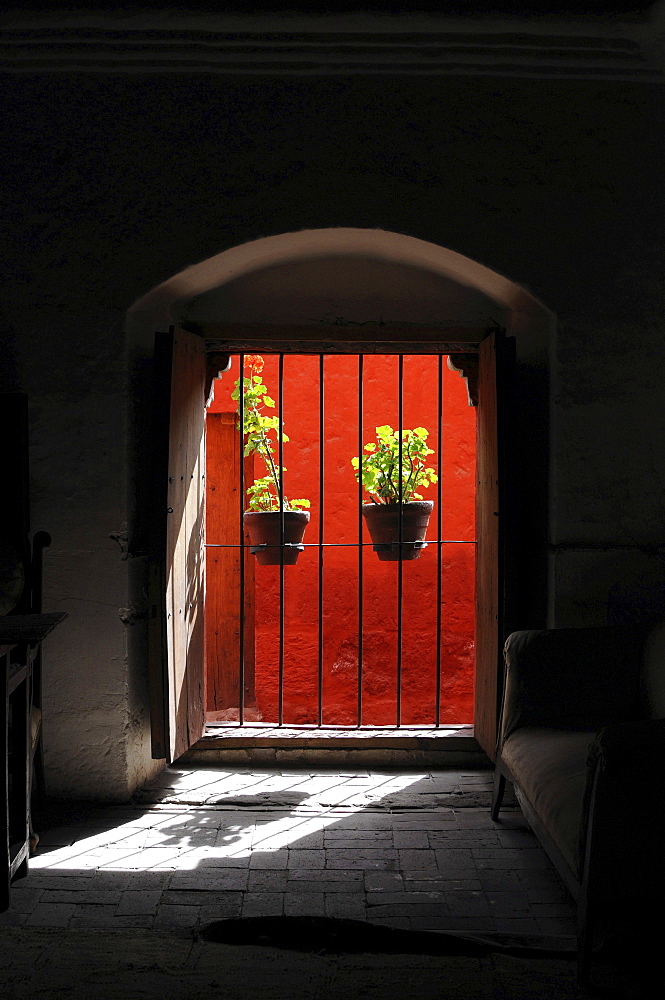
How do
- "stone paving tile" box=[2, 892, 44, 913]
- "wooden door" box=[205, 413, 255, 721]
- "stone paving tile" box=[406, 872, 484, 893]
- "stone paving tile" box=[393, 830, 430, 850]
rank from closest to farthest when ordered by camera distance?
"stone paving tile" box=[2, 892, 44, 913]
"stone paving tile" box=[406, 872, 484, 893]
"stone paving tile" box=[393, 830, 430, 850]
"wooden door" box=[205, 413, 255, 721]

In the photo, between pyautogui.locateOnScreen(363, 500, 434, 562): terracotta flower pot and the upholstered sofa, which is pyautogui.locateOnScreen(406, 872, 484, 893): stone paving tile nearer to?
the upholstered sofa

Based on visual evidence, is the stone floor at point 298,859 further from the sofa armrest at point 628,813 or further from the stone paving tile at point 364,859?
the sofa armrest at point 628,813

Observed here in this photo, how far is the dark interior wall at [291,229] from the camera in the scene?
372 cm

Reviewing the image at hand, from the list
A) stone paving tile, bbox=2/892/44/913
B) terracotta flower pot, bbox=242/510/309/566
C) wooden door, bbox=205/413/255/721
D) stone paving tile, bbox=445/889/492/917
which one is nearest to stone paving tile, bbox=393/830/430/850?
stone paving tile, bbox=445/889/492/917

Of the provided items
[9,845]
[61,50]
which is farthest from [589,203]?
[9,845]

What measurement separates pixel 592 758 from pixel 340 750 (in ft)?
7.29

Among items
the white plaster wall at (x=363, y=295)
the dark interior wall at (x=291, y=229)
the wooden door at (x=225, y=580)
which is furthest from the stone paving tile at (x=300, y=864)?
the wooden door at (x=225, y=580)

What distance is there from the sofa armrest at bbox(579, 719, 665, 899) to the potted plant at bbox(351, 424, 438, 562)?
2.89m

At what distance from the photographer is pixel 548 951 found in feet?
7.70

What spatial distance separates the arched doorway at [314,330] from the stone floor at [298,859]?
33 centimetres

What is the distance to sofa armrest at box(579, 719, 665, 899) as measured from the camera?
6.95 feet

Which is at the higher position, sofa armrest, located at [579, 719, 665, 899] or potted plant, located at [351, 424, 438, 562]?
potted plant, located at [351, 424, 438, 562]

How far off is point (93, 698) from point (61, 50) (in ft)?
9.46

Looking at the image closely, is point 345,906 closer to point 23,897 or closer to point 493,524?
point 23,897
